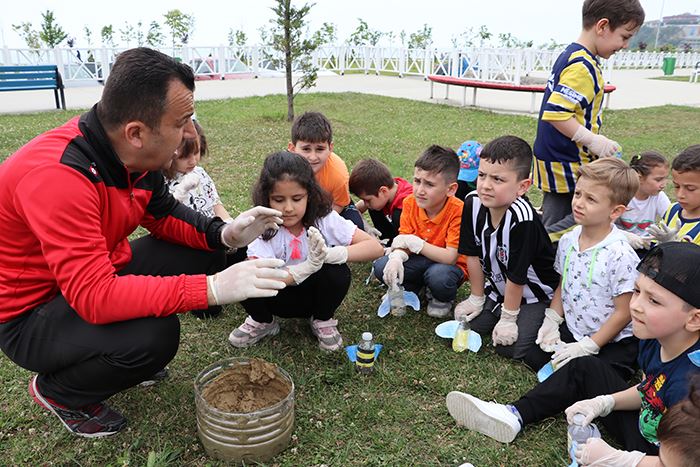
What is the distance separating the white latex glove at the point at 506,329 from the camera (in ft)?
9.57

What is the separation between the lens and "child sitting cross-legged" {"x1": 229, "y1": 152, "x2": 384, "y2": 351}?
2.81 metres

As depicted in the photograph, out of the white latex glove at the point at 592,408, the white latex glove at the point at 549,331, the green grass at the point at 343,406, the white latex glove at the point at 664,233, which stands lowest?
the green grass at the point at 343,406

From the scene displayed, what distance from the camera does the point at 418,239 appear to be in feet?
11.1

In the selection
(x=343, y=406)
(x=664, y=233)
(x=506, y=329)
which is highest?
(x=664, y=233)

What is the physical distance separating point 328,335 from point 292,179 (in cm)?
85

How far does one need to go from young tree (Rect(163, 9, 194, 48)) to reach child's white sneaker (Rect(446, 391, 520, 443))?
33.5m

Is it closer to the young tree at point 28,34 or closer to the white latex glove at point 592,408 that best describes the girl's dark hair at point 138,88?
the white latex glove at point 592,408

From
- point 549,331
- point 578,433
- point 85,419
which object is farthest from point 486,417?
point 85,419

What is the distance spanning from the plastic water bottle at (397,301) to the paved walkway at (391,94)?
9714 mm

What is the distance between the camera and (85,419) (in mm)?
2316

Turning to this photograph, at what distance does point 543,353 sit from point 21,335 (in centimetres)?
236

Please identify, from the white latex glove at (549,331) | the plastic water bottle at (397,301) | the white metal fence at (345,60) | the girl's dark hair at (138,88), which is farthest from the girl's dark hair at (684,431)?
the white metal fence at (345,60)

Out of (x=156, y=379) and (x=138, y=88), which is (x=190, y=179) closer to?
(x=156, y=379)

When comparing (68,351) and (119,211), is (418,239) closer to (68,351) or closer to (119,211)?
(119,211)
